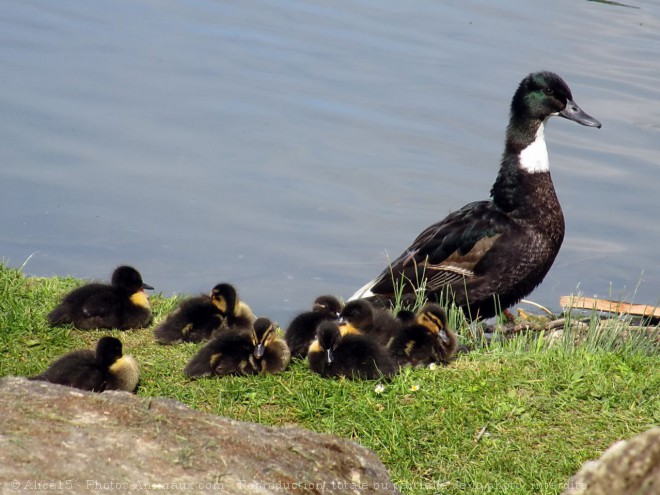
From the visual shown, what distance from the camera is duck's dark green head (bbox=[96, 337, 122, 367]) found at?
5.61m

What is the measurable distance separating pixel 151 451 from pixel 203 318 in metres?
3.09

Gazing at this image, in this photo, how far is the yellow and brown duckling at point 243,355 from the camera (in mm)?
5836

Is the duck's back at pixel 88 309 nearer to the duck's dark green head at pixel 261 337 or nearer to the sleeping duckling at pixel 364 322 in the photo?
the duck's dark green head at pixel 261 337

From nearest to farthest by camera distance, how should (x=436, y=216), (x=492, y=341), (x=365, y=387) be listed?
(x=365, y=387), (x=492, y=341), (x=436, y=216)

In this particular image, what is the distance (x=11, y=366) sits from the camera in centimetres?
605

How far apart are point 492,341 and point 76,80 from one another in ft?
27.5

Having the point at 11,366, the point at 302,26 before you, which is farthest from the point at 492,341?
the point at 302,26

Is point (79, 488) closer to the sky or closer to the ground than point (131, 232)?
closer to the sky

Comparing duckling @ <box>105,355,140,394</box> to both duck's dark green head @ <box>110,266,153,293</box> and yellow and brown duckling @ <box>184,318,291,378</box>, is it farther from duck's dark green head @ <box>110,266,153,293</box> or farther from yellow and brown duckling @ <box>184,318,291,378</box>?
duck's dark green head @ <box>110,266,153,293</box>

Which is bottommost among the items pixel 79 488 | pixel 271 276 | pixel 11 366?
pixel 271 276

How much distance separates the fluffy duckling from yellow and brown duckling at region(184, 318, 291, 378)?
39 centimetres

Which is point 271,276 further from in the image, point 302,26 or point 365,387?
point 302,26

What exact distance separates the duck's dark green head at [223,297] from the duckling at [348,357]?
1.02m

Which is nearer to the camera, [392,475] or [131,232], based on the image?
[392,475]
